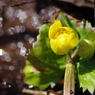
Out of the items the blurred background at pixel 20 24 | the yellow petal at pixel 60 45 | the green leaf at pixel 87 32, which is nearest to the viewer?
the yellow petal at pixel 60 45

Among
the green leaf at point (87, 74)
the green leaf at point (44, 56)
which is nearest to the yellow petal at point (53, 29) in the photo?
the green leaf at point (44, 56)

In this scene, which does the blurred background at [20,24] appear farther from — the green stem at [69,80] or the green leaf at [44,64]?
the green stem at [69,80]

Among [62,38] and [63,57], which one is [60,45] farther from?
[63,57]

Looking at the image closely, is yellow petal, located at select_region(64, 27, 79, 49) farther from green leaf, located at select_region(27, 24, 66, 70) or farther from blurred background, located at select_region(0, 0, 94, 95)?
blurred background, located at select_region(0, 0, 94, 95)

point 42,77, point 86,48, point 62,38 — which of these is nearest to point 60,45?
point 62,38

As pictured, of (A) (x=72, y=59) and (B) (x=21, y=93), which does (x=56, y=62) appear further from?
(B) (x=21, y=93)

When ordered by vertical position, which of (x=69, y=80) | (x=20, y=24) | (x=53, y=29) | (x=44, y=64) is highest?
(x=20, y=24)
